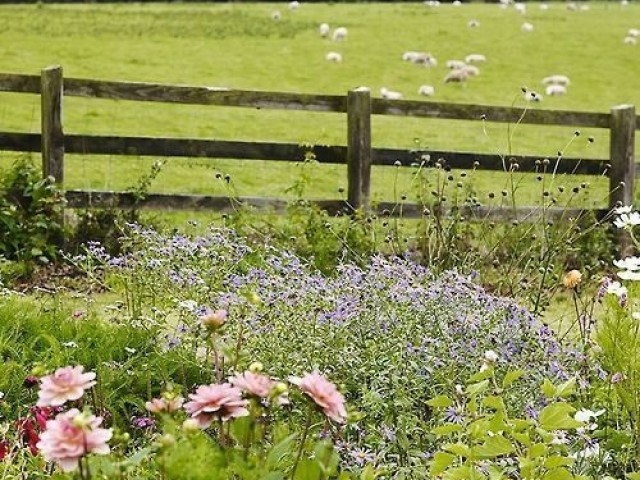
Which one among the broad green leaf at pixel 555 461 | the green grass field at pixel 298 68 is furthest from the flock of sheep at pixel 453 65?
the broad green leaf at pixel 555 461

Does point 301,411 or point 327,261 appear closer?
point 301,411

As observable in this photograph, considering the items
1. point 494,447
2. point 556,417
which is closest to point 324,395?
point 494,447

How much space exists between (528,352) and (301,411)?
98 centimetres

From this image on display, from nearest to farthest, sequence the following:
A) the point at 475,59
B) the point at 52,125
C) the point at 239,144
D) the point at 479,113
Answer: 1. the point at 52,125
2. the point at 239,144
3. the point at 479,113
4. the point at 475,59

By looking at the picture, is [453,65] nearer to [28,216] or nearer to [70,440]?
[28,216]

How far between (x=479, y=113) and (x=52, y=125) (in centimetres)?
373

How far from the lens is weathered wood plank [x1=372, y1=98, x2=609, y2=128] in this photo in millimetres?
9656

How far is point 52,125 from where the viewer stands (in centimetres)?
891

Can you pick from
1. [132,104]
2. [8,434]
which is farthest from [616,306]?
[132,104]


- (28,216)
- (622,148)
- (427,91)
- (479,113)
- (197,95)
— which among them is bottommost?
(427,91)

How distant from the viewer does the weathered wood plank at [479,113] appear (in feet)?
31.7

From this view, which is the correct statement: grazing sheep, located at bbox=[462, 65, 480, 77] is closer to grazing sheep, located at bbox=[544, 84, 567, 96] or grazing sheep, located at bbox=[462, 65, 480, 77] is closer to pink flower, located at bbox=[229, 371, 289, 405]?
grazing sheep, located at bbox=[544, 84, 567, 96]

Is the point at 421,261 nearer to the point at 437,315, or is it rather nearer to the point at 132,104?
the point at 437,315

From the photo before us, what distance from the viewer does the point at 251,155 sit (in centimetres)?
923
